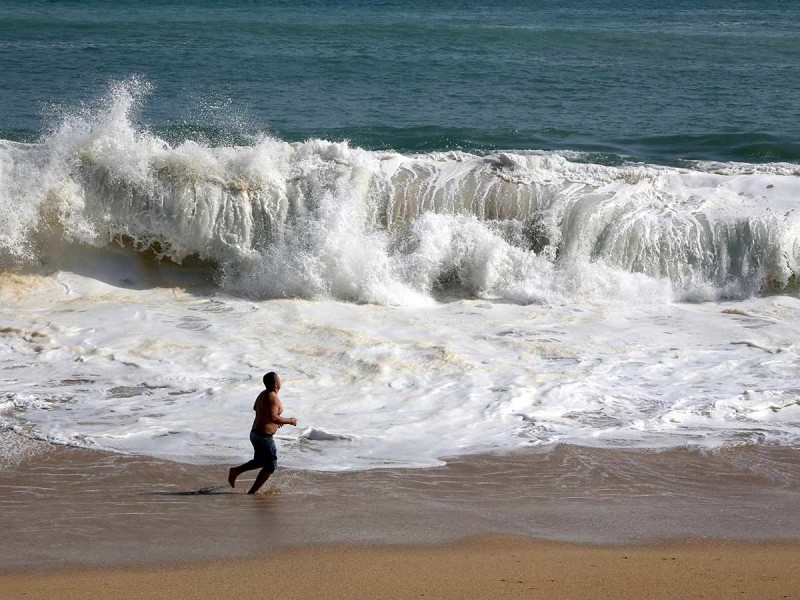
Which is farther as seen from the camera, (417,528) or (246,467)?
(246,467)

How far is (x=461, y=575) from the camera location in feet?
17.5

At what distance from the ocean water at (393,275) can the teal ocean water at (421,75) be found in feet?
0.54

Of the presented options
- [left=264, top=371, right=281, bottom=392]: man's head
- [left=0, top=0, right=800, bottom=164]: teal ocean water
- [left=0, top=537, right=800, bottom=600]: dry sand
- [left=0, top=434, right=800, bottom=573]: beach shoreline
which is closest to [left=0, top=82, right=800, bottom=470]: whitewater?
[left=0, top=434, right=800, bottom=573]: beach shoreline

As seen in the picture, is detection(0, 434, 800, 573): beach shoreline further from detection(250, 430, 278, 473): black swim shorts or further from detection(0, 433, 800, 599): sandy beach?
detection(250, 430, 278, 473): black swim shorts

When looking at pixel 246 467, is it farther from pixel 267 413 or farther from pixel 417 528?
pixel 417 528

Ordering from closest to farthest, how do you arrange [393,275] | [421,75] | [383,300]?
[383,300] → [393,275] → [421,75]

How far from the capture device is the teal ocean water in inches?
703

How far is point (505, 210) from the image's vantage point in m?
12.3

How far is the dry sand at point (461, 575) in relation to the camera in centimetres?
513

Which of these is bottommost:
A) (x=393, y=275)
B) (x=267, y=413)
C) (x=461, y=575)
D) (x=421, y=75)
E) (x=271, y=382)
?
(x=461, y=575)

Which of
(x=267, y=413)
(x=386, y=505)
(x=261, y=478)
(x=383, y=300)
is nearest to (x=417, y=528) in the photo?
(x=386, y=505)

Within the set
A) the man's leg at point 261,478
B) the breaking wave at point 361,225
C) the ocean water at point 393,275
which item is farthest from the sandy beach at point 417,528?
the breaking wave at point 361,225

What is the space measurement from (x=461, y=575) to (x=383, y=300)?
234 inches

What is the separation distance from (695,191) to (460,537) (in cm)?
845
